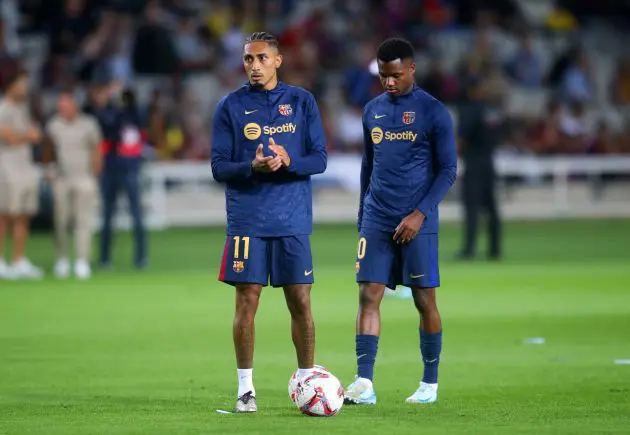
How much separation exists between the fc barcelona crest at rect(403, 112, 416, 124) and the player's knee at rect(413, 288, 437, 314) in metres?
1.18

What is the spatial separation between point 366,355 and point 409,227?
94cm

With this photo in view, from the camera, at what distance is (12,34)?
113 feet

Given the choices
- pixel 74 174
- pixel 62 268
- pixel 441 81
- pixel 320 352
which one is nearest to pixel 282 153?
pixel 320 352

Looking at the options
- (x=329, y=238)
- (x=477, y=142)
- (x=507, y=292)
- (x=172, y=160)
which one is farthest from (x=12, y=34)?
(x=507, y=292)

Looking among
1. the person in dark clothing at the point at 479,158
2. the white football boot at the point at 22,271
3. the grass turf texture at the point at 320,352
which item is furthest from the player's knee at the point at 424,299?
the person in dark clothing at the point at 479,158

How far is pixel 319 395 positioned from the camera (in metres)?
9.77

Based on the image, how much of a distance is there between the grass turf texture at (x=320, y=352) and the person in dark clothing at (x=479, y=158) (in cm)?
69

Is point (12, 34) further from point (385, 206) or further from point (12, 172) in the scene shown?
point (385, 206)

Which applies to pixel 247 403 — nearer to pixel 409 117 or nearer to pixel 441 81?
pixel 409 117

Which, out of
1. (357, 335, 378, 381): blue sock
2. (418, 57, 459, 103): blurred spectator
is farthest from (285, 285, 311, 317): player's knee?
(418, 57, 459, 103): blurred spectator

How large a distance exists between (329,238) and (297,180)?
18625 millimetres

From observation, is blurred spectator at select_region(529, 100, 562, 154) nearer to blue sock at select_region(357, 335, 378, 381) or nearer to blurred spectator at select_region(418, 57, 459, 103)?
blurred spectator at select_region(418, 57, 459, 103)

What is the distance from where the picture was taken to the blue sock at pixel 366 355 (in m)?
10.5

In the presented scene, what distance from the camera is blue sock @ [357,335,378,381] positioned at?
10508mm
